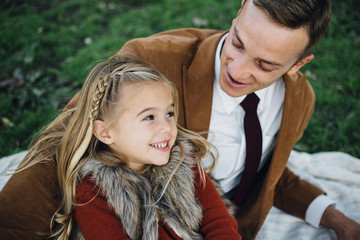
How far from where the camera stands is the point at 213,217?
2.02 metres

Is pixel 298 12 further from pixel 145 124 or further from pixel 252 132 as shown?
pixel 145 124

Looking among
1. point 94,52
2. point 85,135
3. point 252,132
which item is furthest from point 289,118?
point 94,52

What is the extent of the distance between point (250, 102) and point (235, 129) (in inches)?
10.9

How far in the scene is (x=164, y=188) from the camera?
195cm

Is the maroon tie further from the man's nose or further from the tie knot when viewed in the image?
the man's nose

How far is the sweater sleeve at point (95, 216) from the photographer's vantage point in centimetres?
174

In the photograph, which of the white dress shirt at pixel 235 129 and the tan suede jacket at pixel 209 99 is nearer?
the tan suede jacket at pixel 209 99

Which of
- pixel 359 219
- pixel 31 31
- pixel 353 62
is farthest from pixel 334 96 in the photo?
pixel 31 31

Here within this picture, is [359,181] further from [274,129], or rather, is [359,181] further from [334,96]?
[334,96]

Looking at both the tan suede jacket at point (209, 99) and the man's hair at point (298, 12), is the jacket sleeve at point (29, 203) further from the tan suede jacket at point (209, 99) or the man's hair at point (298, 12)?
the man's hair at point (298, 12)

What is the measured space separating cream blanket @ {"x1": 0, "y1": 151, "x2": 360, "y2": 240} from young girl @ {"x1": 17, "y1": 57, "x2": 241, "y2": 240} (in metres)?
0.87

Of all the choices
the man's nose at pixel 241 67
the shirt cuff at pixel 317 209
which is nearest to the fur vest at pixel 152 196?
the man's nose at pixel 241 67

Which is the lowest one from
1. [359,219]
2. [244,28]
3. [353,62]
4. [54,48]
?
[359,219]

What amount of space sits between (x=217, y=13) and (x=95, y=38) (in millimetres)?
2174
